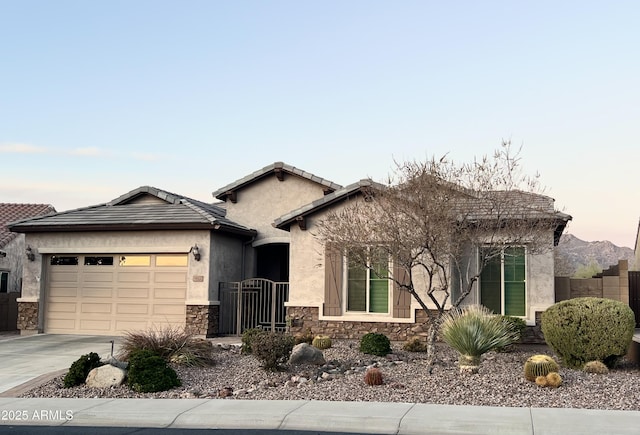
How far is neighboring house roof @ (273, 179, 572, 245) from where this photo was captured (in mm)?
15711

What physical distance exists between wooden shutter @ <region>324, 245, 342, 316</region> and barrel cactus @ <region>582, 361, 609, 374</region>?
25.1ft

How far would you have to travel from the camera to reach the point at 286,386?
42.9ft

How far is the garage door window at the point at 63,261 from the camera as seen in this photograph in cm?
2309

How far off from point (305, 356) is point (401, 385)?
2766mm

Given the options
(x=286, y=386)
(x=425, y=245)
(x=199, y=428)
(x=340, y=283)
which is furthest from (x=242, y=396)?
(x=340, y=283)

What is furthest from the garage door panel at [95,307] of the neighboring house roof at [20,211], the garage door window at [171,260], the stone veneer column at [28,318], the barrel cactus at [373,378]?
the barrel cactus at [373,378]

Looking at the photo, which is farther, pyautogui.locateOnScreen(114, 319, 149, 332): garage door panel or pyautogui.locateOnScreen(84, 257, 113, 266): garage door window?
pyautogui.locateOnScreen(84, 257, 113, 266): garage door window

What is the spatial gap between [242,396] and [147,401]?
1636 mm

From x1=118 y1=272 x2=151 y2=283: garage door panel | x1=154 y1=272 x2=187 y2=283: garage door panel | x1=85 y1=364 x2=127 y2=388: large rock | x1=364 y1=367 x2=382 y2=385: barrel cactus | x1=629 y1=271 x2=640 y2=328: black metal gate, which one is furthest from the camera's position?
x1=629 y1=271 x2=640 y2=328: black metal gate

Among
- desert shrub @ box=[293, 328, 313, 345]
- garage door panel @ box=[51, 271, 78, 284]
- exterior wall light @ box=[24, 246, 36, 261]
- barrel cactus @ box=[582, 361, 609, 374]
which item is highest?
exterior wall light @ box=[24, 246, 36, 261]

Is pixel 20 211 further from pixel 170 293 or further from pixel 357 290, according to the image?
pixel 357 290

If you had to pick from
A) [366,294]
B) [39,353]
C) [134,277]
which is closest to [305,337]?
[366,294]

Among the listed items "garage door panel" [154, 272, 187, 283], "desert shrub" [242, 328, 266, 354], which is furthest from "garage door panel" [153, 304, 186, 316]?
"desert shrub" [242, 328, 266, 354]

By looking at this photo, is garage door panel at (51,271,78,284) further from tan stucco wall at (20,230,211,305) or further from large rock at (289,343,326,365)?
large rock at (289,343,326,365)
